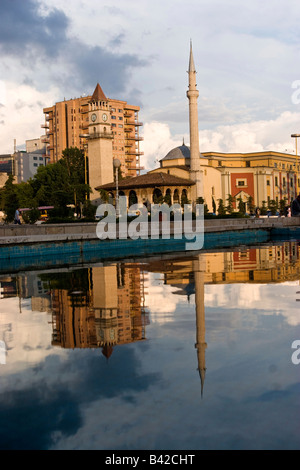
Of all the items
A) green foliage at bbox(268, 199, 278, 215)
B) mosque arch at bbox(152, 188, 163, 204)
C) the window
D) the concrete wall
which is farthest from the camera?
the window

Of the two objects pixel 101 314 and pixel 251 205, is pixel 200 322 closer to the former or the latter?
pixel 101 314

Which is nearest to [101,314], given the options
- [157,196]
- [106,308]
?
[106,308]

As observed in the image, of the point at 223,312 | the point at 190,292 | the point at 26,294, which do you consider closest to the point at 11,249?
the point at 26,294

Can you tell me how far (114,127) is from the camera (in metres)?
87.1

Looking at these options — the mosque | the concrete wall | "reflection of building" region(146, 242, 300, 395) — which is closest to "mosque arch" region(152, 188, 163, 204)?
the mosque

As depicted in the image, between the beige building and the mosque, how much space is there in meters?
17.6

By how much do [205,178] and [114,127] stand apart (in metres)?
27.4

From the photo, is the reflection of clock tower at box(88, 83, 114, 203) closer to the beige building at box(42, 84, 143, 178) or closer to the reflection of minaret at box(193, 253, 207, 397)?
the beige building at box(42, 84, 143, 178)

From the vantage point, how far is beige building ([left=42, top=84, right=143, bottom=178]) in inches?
3450

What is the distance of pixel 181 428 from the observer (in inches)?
147

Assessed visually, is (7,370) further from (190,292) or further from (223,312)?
(190,292)

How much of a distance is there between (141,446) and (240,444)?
688 millimetres

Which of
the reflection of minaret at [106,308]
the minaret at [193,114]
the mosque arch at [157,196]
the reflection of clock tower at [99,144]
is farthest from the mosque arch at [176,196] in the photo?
the reflection of minaret at [106,308]

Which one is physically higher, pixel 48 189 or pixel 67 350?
pixel 48 189
